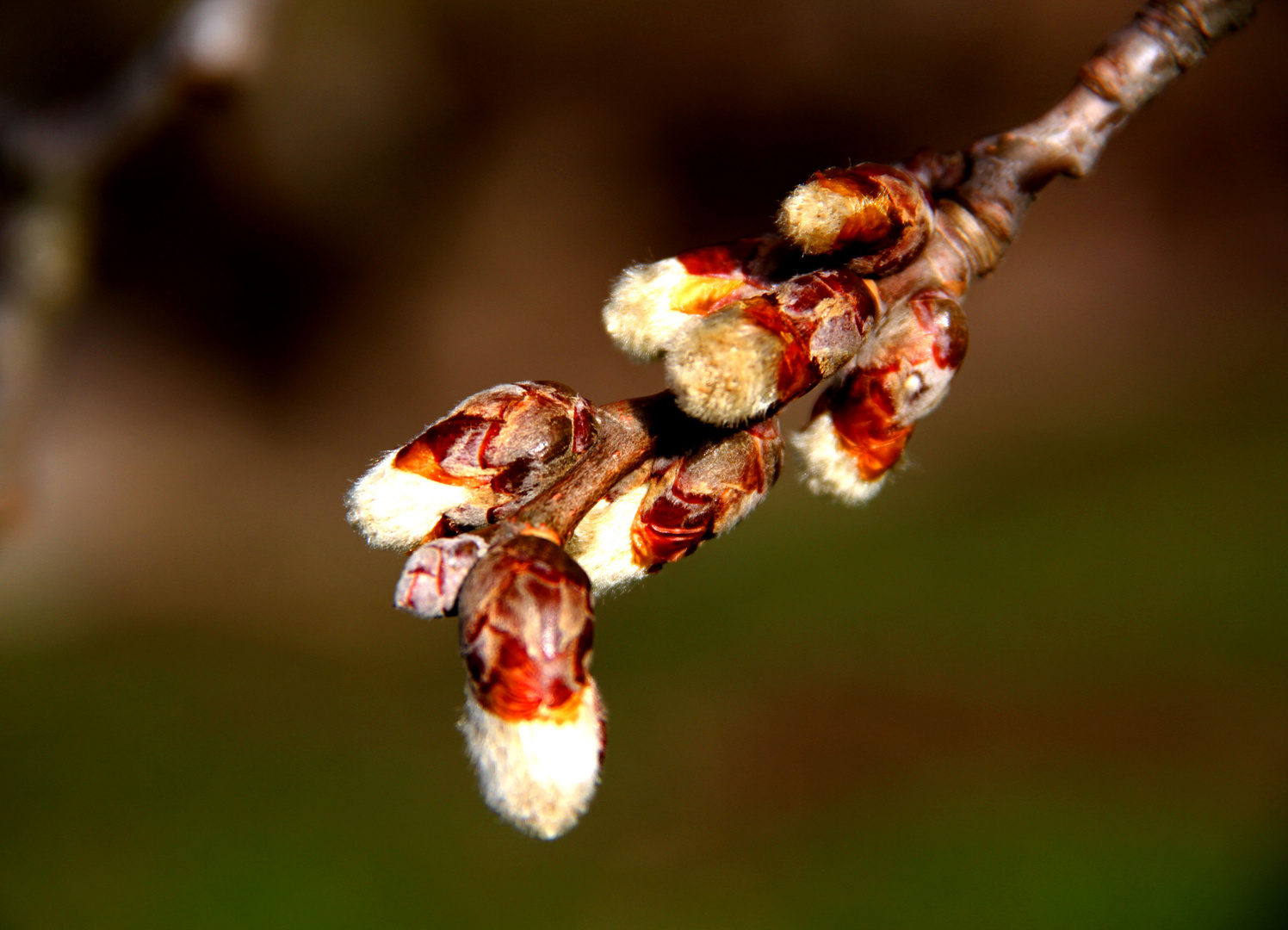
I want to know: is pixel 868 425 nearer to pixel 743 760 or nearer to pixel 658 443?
Answer: pixel 658 443

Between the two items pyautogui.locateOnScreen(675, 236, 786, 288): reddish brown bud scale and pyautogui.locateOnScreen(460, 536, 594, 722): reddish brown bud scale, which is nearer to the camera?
pyautogui.locateOnScreen(460, 536, 594, 722): reddish brown bud scale

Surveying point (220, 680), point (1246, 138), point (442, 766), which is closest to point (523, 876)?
point (442, 766)

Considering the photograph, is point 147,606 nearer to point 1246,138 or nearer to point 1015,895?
point 1015,895

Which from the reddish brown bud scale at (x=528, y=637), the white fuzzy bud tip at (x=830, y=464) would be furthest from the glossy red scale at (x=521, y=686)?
the white fuzzy bud tip at (x=830, y=464)

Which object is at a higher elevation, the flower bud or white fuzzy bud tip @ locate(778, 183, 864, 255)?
white fuzzy bud tip @ locate(778, 183, 864, 255)

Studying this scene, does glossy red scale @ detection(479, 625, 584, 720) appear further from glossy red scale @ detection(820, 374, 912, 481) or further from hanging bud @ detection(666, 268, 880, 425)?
Answer: glossy red scale @ detection(820, 374, 912, 481)

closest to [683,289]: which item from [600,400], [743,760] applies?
[743,760]

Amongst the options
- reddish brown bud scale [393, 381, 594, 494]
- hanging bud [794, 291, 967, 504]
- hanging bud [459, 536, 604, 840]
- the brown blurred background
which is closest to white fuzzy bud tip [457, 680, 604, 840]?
hanging bud [459, 536, 604, 840]

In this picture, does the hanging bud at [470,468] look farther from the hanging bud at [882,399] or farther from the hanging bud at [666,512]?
the hanging bud at [882,399]
